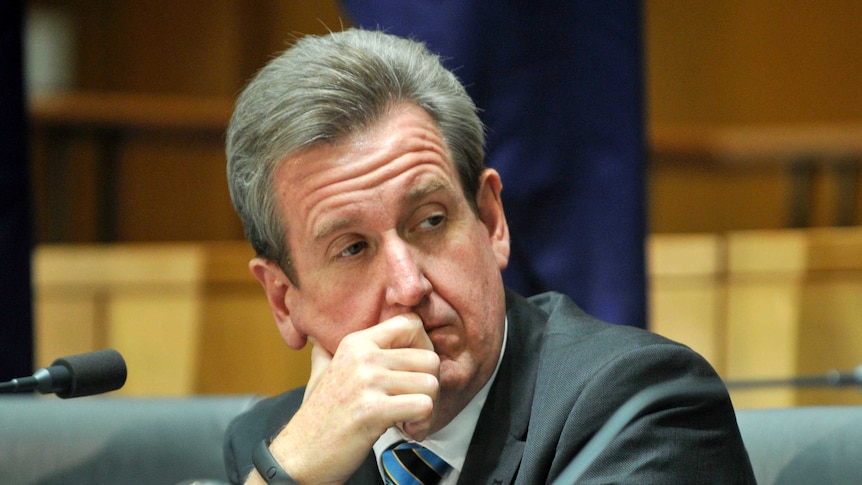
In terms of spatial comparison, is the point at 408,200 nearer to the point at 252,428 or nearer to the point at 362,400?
the point at 362,400

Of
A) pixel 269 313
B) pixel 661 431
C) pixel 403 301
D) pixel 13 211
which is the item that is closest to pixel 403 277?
pixel 403 301

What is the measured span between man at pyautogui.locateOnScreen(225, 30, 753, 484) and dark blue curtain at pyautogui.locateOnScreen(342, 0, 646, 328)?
0.37 m

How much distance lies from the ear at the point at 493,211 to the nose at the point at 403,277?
0.24 m

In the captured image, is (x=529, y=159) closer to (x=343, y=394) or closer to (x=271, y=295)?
(x=271, y=295)

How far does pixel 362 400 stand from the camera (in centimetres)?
143

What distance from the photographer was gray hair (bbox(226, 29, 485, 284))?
158 centimetres

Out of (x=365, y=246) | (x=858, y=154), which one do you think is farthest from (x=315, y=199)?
(x=858, y=154)

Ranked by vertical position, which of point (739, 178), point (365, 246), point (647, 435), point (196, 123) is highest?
point (365, 246)

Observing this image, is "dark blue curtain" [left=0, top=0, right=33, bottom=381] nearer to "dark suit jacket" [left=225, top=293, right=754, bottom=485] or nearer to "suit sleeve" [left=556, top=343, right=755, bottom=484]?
"dark suit jacket" [left=225, top=293, right=754, bottom=485]

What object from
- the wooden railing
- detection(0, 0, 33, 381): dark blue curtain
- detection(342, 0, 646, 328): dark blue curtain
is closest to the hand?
detection(342, 0, 646, 328): dark blue curtain

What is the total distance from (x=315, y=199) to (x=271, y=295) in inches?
10.6

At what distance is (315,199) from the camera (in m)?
1.59

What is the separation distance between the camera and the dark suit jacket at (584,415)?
50.1 inches

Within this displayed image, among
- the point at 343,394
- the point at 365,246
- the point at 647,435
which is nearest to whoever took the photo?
the point at 647,435
